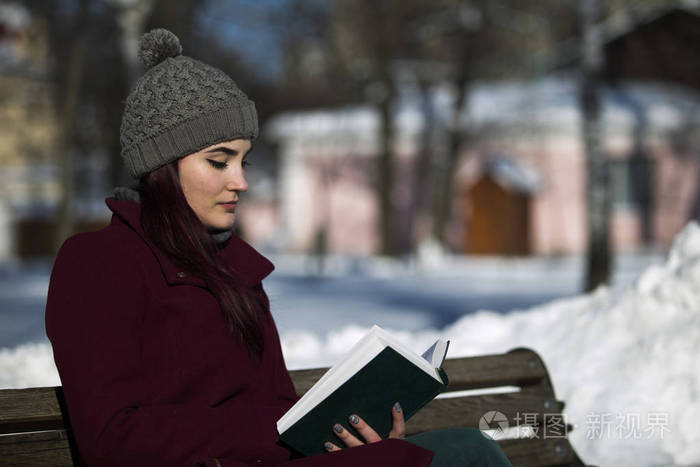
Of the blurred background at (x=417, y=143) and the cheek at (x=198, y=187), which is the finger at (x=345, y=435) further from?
the blurred background at (x=417, y=143)

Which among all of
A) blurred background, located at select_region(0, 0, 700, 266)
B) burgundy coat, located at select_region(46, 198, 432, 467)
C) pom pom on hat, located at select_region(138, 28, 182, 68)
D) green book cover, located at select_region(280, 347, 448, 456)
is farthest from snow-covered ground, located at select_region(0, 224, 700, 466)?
blurred background, located at select_region(0, 0, 700, 266)

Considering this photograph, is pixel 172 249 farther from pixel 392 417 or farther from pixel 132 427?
pixel 392 417

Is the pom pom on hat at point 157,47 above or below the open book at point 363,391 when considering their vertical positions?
above

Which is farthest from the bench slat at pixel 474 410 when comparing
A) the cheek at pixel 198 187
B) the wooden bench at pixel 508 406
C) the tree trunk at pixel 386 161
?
the tree trunk at pixel 386 161

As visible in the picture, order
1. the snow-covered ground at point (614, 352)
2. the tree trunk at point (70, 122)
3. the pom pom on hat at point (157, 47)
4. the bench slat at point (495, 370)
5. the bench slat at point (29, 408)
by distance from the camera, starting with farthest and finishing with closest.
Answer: the tree trunk at point (70, 122) → the snow-covered ground at point (614, 352) → the bench slat at point (495, 370) → the bench slat at point (29, 408) → the pom pom on hat at point (157, 47)

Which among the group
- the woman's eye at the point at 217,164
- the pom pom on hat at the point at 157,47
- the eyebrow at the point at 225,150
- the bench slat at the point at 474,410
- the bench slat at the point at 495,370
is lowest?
the bench slat at the point at 474,410

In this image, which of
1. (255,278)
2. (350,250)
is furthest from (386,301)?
(350,250)

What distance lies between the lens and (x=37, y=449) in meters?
2.68

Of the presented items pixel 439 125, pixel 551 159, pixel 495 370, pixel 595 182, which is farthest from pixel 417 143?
pixel 495 370

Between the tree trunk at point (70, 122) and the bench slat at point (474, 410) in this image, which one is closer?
the bench slat at point (474, 410)

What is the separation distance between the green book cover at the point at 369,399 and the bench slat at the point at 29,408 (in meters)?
0.91

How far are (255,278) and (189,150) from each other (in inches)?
17.5

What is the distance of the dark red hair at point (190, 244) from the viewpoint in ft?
7.55

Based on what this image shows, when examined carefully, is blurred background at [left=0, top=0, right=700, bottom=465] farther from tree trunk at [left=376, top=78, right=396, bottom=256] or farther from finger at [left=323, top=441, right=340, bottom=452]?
finger at [left=323, top=441, right=340, bottom=452]
